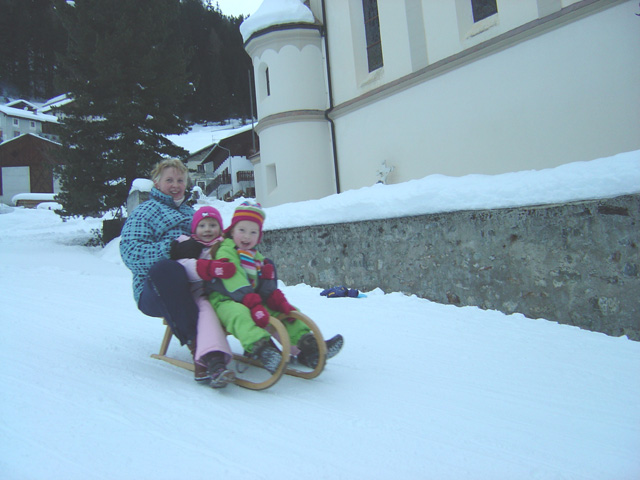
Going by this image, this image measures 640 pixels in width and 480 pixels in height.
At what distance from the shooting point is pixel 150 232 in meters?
2.93

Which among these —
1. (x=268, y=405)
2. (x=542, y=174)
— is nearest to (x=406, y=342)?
(x=268, y=405)

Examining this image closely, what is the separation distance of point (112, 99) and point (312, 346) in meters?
12.3

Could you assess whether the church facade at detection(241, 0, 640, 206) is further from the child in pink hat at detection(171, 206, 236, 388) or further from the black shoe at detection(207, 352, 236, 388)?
the black shoe at detection(207, 352, 236, 388)

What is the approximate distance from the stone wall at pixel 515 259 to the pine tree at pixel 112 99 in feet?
27.5

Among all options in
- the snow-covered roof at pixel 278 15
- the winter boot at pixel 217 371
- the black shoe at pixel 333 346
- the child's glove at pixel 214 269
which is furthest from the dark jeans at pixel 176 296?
A: the snow-covered roof at pixel 278 15

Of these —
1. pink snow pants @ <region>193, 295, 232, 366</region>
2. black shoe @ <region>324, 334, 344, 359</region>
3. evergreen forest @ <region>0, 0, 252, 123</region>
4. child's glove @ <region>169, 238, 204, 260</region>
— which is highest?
evergreen forest @ <region>0, 0, 252, 123</region>

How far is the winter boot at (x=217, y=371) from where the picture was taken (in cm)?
239

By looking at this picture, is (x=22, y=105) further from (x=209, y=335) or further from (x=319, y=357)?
(x=319, y=357)

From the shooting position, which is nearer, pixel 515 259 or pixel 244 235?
pixel 244 235

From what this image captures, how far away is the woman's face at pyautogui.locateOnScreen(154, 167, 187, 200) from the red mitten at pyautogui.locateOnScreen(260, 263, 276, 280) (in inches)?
33.0

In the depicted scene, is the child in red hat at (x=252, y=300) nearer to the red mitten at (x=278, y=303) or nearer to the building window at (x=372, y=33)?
the red mitten at (x=278, y=303)

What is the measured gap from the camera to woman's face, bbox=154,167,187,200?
3068 mm

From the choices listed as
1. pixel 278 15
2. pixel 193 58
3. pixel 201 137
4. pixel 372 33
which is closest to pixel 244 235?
pixel 372 33

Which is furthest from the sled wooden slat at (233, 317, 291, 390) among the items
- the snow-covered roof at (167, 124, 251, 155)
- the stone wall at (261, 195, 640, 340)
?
the snow-covered roof at (167, 124, 251, 155)
